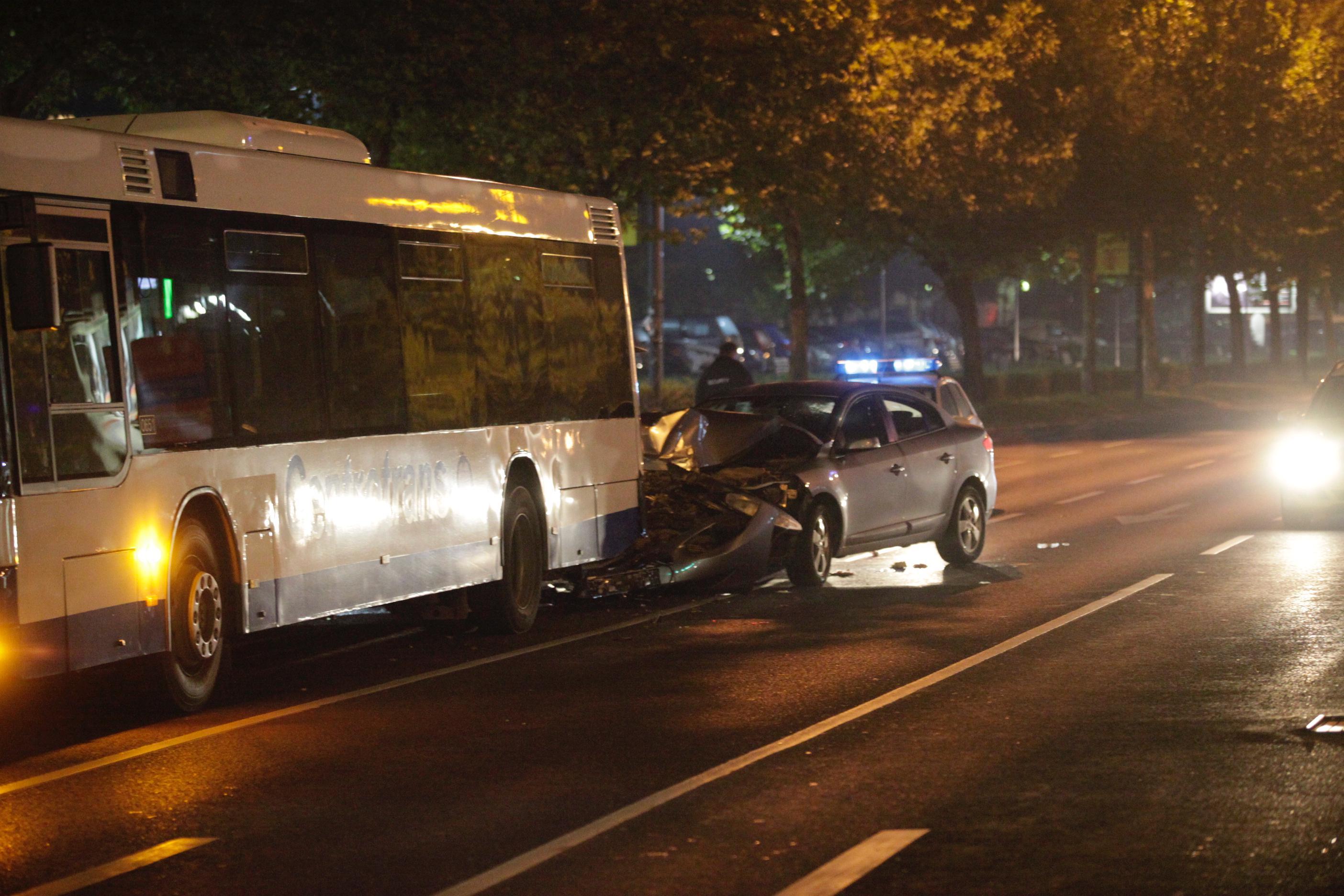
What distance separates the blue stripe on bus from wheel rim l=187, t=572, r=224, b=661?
22 centimetres

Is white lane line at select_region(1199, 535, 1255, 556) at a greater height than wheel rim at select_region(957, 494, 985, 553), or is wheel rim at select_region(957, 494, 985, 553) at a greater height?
wheel rim at select_region(957, 494, 985, 553)

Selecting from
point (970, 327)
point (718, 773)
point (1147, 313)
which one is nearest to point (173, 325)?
point (718, 773)

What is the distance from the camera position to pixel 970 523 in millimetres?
16938

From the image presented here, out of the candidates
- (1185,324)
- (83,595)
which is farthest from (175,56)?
(1185,324)

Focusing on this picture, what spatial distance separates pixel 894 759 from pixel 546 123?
661 inches

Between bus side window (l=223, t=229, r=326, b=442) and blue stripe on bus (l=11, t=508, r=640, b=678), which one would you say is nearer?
blue stripe on bus (l=11, t=508, r=640, b=678)

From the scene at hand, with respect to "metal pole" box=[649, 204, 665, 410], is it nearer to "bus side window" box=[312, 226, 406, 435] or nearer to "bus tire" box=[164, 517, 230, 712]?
"bus side window" box=[312, 226, 406, 435]

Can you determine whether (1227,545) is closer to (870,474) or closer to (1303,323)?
(870,474)

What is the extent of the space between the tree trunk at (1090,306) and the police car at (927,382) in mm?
29452

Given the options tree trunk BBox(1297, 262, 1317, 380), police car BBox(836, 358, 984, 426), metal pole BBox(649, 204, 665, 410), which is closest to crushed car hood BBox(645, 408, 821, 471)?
police car BBox(836, 358, 984, 426)

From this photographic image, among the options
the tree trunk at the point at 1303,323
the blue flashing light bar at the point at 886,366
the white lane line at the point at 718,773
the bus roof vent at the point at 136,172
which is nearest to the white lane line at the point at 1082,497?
the blue flashing light bar at the point at 886,366

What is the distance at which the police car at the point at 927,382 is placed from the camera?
1836 cm

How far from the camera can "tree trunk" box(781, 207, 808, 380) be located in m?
37.1

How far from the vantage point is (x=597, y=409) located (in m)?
14.2
